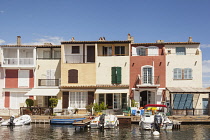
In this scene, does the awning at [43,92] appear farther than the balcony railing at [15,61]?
No

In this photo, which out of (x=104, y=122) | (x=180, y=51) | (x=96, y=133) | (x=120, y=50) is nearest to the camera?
(x=96, y=133)

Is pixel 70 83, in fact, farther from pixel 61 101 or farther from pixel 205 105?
pixel 205 105

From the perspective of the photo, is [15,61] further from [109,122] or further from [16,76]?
[109,122]

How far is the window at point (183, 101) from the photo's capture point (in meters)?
36.9

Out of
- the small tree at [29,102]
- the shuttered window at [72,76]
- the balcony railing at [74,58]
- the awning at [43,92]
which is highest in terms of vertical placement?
the balcony railing at [74,58]

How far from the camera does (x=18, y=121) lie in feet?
106

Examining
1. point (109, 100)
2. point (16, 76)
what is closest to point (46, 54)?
point (16, 76)

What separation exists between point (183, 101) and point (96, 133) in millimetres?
14237

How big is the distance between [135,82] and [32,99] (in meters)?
13.5

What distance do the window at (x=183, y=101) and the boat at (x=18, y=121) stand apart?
17804 millimetres


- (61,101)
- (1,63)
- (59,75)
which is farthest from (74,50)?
(1,63)

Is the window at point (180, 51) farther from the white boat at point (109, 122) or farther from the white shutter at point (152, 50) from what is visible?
the white boat at point (109, 122)

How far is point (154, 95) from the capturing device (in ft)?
126

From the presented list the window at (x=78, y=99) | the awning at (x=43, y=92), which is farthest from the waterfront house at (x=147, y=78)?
the awning at (x=43, y=92)
